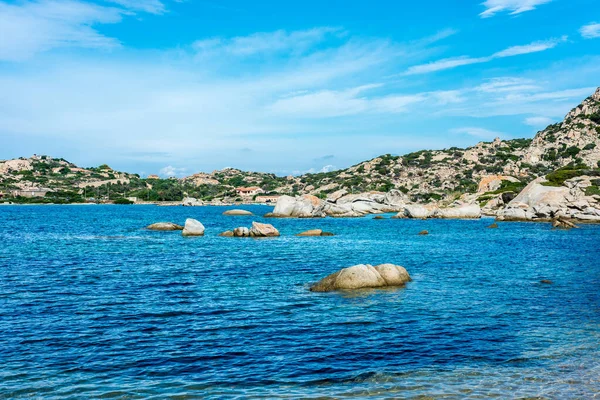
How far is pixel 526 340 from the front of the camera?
1673 centimetres

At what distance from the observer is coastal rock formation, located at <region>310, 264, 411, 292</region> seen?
2572 centimetres

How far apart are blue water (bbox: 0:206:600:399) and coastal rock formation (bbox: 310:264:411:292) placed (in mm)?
941

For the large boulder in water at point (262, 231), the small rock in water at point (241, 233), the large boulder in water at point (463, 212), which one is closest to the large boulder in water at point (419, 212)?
the large boulder in water at point (463, 212)

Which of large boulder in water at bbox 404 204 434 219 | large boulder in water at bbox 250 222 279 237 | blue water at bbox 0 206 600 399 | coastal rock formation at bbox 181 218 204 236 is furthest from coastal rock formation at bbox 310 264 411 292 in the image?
large boulder in water at bbox 404 204 434 219

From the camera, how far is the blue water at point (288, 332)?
12.7 m

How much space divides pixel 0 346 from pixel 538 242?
51.1 metres

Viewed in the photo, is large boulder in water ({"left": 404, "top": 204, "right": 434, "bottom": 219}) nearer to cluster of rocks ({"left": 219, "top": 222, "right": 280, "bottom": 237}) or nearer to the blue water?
cluster of rocks ({"left": 219, "top": 222, "right": 280, "bottom": 237})

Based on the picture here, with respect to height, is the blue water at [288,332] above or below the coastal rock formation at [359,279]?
below

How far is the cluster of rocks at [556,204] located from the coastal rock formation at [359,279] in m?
63.5

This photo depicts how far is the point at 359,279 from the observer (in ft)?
85.2

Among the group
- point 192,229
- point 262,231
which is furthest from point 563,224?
point 192,229

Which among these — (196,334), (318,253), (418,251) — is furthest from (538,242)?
(196,334)

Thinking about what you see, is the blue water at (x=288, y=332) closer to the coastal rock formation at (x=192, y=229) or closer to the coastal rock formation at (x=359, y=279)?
the coastal rock formation at (x=359, y=279)

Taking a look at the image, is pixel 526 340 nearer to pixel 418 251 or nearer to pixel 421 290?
pixel 421 290
